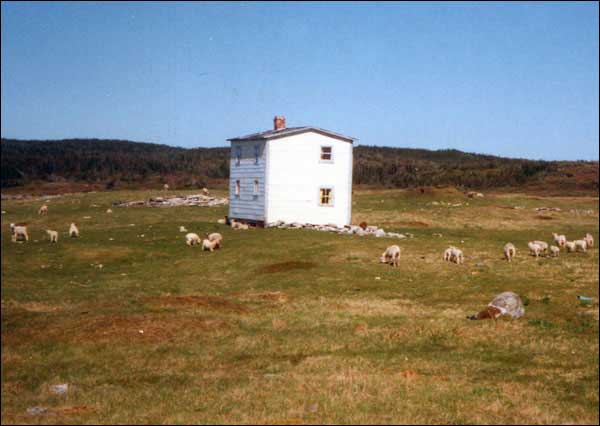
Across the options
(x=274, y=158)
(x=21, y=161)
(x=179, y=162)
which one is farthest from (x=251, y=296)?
(x=179, y=162)

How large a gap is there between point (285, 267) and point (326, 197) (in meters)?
19.5

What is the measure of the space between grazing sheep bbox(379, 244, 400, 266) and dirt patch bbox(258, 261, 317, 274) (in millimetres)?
3898

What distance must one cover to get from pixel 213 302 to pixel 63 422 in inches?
516

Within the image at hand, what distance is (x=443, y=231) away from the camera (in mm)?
55875

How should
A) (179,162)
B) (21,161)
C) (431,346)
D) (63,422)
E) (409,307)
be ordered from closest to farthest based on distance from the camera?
(63,422) → (431,346) → (409,307) → (21,161) → (179,162)

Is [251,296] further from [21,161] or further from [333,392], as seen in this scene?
[21,161]

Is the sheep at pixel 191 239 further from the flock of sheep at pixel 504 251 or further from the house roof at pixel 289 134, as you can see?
the house roof at pixel 289 134

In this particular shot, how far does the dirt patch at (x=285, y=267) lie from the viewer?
117 feet

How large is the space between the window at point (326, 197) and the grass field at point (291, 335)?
10674 millimetres

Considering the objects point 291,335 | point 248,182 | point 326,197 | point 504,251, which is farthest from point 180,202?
point 291,335

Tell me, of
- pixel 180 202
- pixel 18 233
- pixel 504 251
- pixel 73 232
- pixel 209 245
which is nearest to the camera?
pixel 504 251

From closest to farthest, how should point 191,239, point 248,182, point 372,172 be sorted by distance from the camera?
point 191,239, point 248,182, point 372,172

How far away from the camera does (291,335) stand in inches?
895

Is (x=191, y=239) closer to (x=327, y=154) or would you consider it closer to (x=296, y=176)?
(x=296, y=176)
